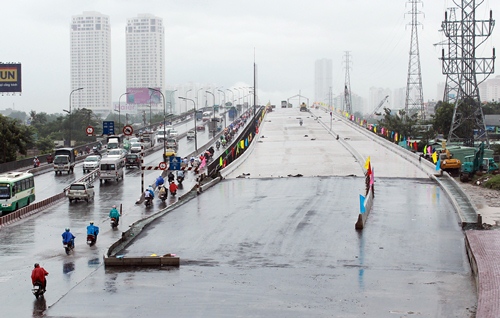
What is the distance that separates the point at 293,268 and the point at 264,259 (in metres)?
1.58

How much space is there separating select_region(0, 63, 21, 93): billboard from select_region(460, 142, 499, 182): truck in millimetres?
44129

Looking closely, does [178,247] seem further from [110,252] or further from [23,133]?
[23,133]

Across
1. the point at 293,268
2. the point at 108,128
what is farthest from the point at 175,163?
the point at 108,128

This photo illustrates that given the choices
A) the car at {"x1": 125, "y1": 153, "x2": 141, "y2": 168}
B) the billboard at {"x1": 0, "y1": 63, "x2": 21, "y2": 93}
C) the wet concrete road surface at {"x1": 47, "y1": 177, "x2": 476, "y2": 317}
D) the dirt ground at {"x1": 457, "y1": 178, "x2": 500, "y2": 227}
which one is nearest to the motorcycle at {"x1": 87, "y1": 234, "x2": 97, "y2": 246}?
the wet concrete road surface at {"x1": 47, "y1": 177, "x2": 476, "y2": 317}

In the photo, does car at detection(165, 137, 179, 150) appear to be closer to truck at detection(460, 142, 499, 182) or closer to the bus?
truck at detection(460, 142, 499, 182)

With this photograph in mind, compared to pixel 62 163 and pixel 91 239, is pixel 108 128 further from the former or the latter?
pixel 91 239

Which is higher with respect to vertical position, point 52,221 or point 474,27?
point 474,27

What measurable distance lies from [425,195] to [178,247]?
19.1m

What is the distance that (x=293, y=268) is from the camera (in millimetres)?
22000

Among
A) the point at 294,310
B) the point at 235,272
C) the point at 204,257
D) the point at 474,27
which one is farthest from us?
the point at 474,27

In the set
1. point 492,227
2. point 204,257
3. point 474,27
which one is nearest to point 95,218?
point 204,257

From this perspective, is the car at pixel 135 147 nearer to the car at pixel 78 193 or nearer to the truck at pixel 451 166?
the car at pixel 78 193

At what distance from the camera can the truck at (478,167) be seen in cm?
5163

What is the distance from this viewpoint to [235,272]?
2164 centimetres
